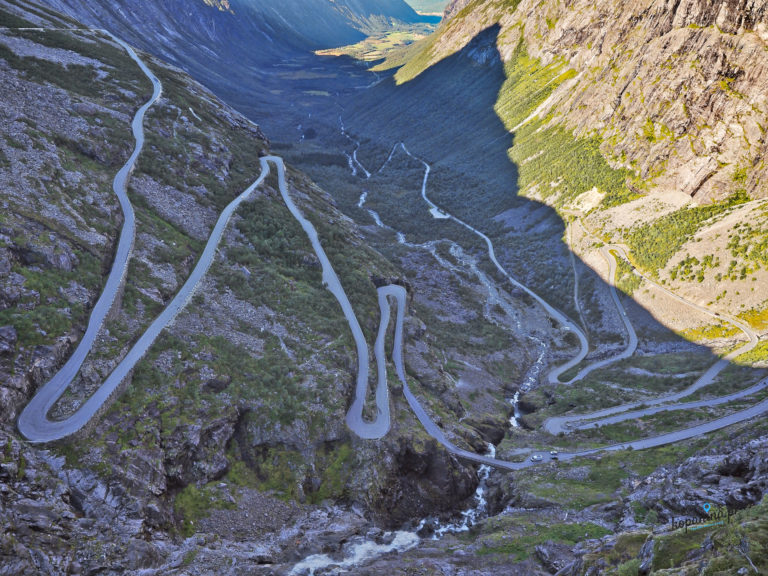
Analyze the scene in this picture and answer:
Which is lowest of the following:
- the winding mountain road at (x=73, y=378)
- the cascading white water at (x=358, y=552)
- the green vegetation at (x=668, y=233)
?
the cascading white water at (x=358, y=552)

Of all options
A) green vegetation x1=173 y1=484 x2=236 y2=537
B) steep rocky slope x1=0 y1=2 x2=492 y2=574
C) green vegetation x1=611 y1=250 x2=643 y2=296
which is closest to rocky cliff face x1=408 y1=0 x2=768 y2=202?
green vegetation x1=611 y1=250 x2=643 y2=296

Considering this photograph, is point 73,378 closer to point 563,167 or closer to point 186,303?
point 186,303

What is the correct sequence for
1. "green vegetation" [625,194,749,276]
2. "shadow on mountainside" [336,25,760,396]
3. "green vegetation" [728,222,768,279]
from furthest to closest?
"green vegetation" [625,194,749,276] < "shadow on mountainside" [336,25,760,396] < "green vegetation" [728,222,768,279]

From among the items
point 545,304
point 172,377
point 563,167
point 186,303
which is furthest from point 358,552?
point 563,167

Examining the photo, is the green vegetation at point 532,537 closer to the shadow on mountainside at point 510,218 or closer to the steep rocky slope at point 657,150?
the shadow on mountainside at point 510,218

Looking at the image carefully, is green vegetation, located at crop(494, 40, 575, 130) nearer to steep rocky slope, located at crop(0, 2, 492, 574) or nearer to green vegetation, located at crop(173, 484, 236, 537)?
steep rocky slope, located at crop(0, 2, 492, 574)

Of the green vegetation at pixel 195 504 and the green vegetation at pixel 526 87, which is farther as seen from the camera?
the green vegetation at pixel 526 87

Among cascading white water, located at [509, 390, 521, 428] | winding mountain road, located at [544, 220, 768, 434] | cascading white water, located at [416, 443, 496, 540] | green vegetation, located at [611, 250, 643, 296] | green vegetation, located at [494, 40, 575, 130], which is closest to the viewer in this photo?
cascading white water, located at [416, 443, 496, 540]

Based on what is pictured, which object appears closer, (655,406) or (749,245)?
(655,406)

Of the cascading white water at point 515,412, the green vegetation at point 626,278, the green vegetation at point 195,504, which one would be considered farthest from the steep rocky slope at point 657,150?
the green vegetation at point 195,504

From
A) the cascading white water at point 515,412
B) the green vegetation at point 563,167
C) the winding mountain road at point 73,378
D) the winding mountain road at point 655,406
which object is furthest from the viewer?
the green vegetation at point 563,167

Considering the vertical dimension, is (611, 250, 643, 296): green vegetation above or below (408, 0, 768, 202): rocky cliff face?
below

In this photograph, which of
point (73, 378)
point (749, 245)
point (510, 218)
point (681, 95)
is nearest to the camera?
point (73, 378)
